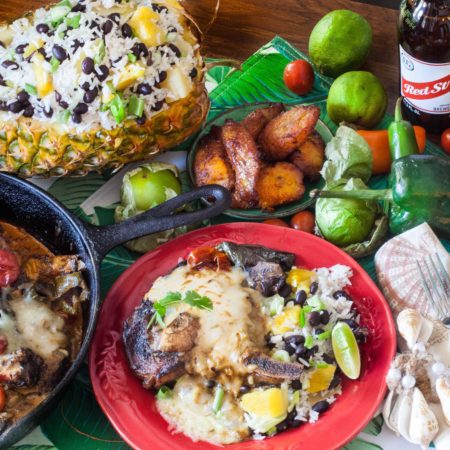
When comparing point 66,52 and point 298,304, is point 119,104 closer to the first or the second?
point 66,52

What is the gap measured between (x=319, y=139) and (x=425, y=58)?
0.53 m

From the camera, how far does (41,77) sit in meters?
2.60

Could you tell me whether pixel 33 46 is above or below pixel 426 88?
above

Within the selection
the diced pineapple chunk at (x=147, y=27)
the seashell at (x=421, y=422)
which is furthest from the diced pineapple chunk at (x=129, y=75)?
the seashell at (x=421, y=422)

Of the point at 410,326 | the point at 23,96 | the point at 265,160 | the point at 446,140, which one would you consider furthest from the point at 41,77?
A: the point at 446,140

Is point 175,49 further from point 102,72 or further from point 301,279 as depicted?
point 301,279

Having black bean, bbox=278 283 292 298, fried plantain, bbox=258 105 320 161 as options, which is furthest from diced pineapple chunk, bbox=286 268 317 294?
fried plantain, bbox=258 105 320 161

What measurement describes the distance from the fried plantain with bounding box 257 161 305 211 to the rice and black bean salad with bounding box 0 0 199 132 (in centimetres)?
49

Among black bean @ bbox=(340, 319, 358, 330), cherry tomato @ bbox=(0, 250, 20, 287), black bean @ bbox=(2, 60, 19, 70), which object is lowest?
black bean @ bbox=(340, 319, 358, 330)

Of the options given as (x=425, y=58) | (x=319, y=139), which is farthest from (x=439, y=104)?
(x=319, y=139)

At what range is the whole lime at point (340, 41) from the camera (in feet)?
10.6

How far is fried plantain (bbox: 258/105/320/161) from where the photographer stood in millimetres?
2895

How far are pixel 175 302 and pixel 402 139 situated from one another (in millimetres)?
1146

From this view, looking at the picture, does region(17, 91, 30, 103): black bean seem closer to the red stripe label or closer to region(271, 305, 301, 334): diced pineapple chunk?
region(271, 305, 301, 334): diced pineapple chunk
